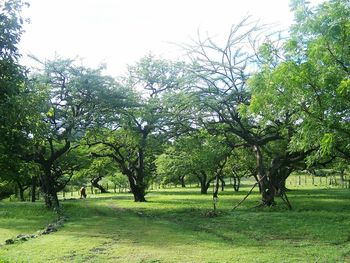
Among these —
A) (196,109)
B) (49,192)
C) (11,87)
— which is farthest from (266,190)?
(11,87)

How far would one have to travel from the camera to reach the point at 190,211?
25.4 m

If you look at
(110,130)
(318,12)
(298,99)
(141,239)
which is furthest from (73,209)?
(318,12)

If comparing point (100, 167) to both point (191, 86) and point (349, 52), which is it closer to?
point (191, 86)

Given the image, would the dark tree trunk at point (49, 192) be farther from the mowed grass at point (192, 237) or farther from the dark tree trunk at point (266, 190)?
the dark tree trunk at point (266, 190)

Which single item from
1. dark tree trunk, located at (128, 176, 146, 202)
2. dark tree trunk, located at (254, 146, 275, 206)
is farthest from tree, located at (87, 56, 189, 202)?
dark tree trunk, located at (254, 146, 275, 206)

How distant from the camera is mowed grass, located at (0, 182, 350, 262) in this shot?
1254 cm

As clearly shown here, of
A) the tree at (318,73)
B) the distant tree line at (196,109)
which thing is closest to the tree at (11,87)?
the distant tree line at (196,109)

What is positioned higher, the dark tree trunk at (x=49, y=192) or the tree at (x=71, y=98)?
the tree at (x=71, y=98)

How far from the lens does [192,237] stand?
1611cm

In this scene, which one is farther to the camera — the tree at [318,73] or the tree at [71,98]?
the tree at [71,98]

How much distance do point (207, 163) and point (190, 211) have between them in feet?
31.0

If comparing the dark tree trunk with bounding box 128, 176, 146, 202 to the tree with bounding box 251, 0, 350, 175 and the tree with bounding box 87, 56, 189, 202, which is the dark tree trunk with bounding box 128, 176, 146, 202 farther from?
the tree with bounding box 251, 0, 350, 175

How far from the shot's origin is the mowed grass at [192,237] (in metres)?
12.5

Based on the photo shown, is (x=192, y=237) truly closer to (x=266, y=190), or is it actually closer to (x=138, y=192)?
(x=266, y=190)
